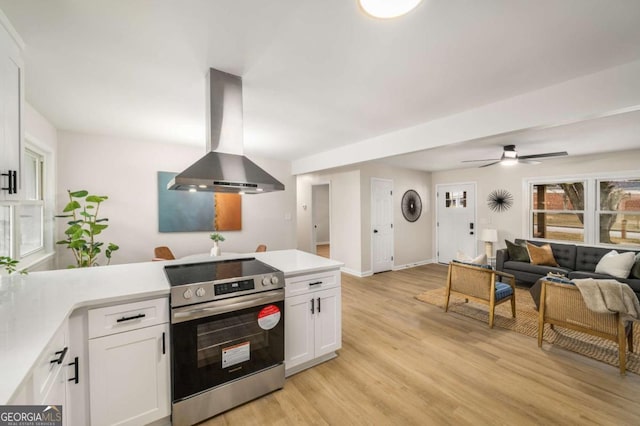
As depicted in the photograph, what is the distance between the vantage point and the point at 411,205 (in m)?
6.40

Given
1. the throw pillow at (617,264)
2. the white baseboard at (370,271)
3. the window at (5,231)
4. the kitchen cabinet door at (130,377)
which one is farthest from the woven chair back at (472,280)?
the window at (5,231)

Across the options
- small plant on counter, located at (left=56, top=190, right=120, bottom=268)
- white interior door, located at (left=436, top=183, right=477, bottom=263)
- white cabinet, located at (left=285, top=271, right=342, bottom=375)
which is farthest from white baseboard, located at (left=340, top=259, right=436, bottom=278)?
small plant on counter, located at (left=56, top=190, right=120, bottom=268)

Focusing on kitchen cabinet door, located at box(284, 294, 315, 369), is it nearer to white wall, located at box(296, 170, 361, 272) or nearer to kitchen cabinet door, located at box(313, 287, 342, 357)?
kitchen cabinet door, located at box(313, 287, 342, 357)

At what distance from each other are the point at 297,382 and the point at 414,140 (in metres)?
2.85

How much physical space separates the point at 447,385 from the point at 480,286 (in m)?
1.51

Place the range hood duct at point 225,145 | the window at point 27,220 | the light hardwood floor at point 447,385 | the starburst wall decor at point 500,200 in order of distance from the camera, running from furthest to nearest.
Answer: the starburst wall decor at point 500,200 → the window at point 27,220 → the range hood duct at point 225,145 → the light hardwood floor at point 447,385

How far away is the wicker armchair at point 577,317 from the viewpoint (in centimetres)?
225

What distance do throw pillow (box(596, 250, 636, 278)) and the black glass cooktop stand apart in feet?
15.8

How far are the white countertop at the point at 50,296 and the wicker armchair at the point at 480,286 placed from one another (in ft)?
6.44

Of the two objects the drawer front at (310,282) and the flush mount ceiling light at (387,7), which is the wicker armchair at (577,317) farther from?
the flush mount ceiling light at (387,7)

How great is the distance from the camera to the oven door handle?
Result: 1.63m

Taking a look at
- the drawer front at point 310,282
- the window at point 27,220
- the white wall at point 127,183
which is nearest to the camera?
the drawer front at point 310,282

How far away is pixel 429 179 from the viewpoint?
22.5ft

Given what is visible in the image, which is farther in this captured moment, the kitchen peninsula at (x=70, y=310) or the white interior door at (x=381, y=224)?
the white interior door at (x=381, y=224)
